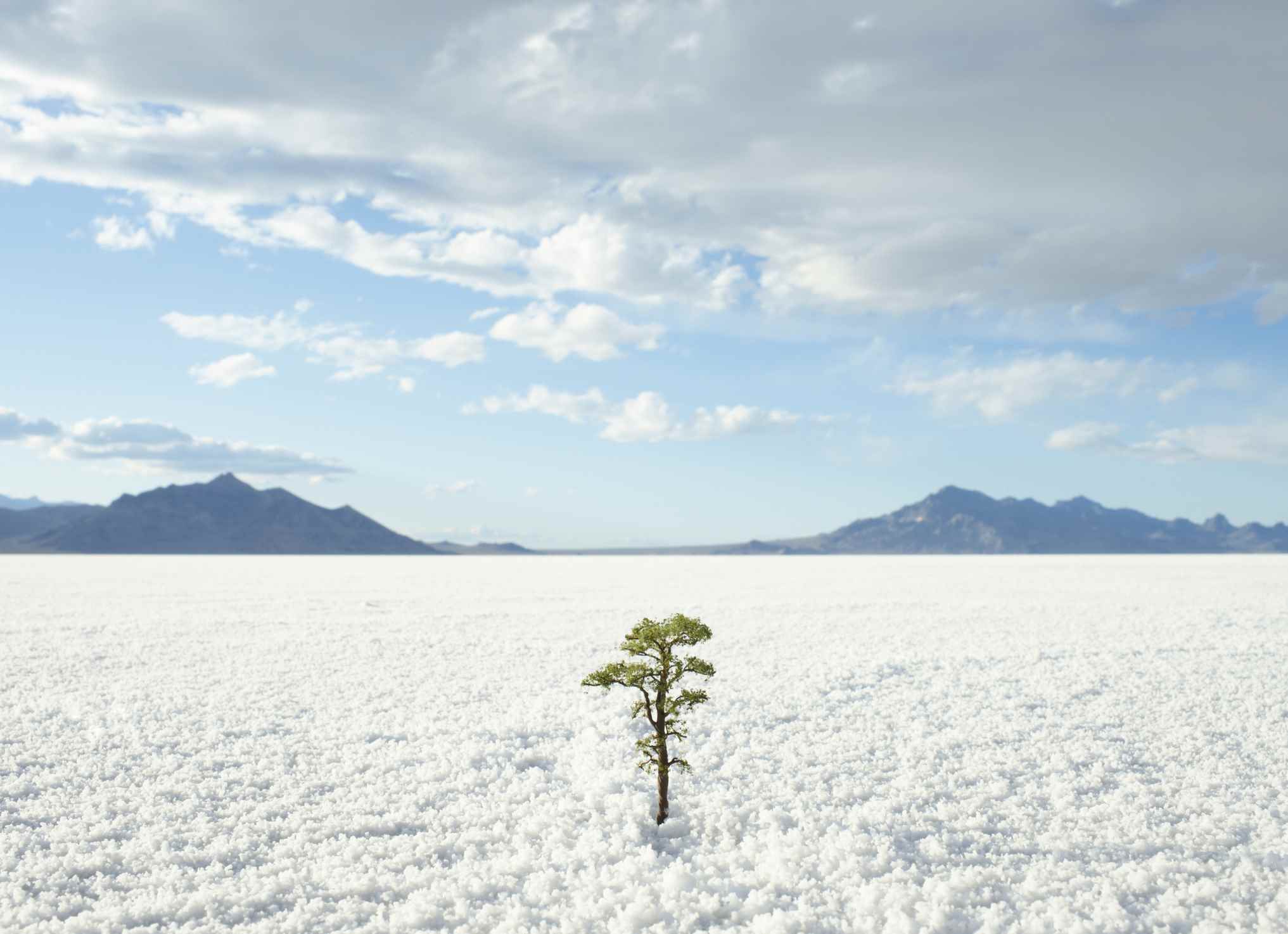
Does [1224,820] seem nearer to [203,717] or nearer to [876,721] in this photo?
[876,721]

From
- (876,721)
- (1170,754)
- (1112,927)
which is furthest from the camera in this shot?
(876,721)

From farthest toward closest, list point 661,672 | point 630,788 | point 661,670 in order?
point 630,788, point 661,670, point 661,672

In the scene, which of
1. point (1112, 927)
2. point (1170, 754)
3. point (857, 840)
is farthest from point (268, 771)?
point (1170, 754)

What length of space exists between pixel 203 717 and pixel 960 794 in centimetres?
1303

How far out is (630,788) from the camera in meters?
12.2

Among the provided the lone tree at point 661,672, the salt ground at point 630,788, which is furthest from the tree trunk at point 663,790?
the salt ground at point 630,788

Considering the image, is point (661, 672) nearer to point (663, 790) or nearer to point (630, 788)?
point (663, 790)

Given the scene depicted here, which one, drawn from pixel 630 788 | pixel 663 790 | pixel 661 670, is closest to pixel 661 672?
pixel 661 670

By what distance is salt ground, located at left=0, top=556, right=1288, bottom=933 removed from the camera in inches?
351

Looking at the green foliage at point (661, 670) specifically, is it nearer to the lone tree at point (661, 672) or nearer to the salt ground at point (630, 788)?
the lone tree at point (661, 672)

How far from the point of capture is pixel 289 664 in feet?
70.7

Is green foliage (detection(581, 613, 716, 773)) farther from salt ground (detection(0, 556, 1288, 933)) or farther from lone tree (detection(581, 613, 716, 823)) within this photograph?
salt ground (detection(0, 556, 1288, 933))

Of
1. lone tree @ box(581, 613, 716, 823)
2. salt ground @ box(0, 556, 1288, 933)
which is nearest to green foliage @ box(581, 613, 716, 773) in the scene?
lone tree @ box(581, 613, 716, 823)

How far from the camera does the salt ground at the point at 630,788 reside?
8922mm
